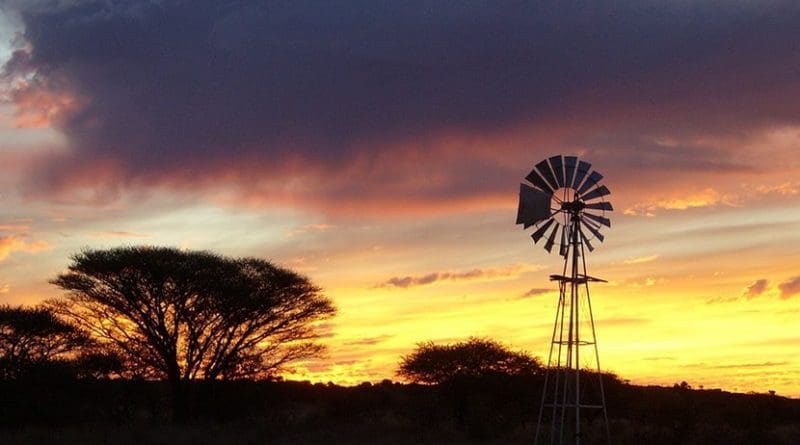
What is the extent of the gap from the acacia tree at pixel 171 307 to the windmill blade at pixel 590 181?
25.9 m

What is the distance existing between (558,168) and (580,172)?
25.8 inches

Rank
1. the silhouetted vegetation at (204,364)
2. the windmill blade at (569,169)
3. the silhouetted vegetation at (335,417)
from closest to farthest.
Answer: the windmill blade at (569,169)
the silhouetted vegetation at (335,417)
the silhouetted vegetation at (204,364)

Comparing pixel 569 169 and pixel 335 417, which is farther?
pixel 335 417

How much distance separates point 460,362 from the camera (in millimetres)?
54281

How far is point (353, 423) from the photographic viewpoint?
1977 inches

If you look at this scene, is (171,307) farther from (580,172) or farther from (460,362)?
(580,172)

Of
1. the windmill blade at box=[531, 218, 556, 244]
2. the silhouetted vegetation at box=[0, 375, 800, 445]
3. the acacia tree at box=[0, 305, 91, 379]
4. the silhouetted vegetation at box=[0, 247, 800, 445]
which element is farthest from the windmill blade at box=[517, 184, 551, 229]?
the acacia tree at box=[0, 305, 91, 379]

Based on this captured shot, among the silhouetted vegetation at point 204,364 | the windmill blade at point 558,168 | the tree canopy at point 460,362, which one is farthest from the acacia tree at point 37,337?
the windmill blade at point 558,168

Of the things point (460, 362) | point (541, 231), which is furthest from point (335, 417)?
point (541, 231)

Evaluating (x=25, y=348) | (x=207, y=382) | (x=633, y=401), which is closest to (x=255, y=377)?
(x=207, y=382)

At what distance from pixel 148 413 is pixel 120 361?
407 centimetres

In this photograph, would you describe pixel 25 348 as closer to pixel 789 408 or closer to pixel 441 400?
pixel 441 400

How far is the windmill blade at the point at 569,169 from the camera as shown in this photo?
3234 centimetres

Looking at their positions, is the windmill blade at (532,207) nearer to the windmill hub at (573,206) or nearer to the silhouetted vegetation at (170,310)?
the windmill hub at (573,206)
